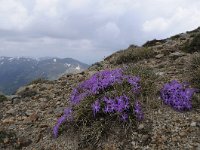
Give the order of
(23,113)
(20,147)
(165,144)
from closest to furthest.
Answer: (165,144)
(20,147)
(23,113)

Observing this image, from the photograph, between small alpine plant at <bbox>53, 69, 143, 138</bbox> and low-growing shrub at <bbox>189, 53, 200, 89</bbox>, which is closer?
small alpine plant at <bbox>53, 69, 143, 138</bbox>

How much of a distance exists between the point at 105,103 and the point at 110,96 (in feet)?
0.67

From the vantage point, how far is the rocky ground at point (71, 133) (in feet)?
21.9

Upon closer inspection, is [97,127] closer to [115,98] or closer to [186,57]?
[115,98]

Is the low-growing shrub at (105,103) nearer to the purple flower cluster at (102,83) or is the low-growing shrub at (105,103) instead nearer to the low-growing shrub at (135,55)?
the purple flower cluster at (102,83)

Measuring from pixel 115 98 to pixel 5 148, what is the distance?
3.54 metres

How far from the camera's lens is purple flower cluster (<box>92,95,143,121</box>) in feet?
23.3

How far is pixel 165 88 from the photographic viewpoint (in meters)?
7.89

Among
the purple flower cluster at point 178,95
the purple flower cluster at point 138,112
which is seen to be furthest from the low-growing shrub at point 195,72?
the purple flower cluster at point 138,112

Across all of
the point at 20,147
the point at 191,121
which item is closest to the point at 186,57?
the point at 191,121

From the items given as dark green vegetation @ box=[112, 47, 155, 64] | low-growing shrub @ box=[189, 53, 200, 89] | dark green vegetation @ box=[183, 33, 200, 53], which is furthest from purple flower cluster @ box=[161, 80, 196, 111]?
dark green vegetation @ box=[112, 47, 155, 64]

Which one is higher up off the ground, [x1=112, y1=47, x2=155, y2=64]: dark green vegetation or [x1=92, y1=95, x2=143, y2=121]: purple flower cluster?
[x1=112, y1=47, x2=155, y2=64]: dark green vegetation

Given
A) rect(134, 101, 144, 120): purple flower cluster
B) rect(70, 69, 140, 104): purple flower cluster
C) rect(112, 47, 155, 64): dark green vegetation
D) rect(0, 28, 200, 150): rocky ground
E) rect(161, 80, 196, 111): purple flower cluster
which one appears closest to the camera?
rect(0, 28, 200, 150): rocky ground

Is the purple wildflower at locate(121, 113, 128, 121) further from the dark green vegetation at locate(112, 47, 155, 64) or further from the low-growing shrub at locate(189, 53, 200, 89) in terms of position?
the dark green vegetation at locate(112, 47, 155, 64)
